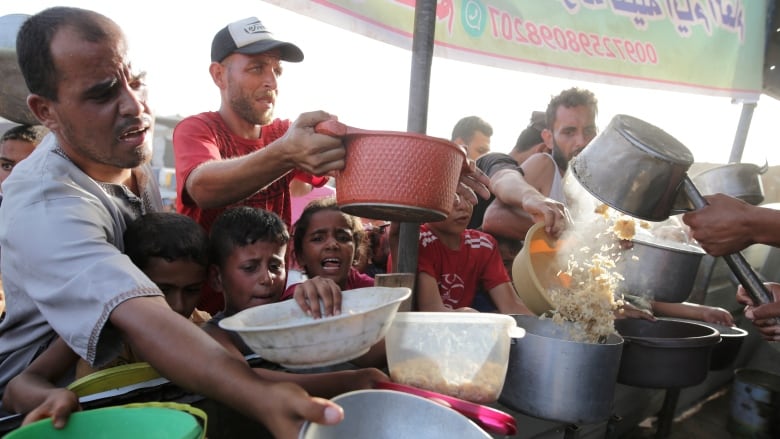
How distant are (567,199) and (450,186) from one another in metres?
1.82

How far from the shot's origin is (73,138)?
1459 millimetres

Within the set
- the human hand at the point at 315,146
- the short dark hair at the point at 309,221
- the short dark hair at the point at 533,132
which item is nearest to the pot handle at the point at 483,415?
the human hand at the point at 315,146

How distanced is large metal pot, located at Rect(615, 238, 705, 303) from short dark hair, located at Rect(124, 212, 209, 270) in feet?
7.22

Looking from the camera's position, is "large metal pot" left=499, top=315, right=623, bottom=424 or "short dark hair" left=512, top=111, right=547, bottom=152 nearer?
"large metal pot" left=499, top=315, right=623, bottom=424

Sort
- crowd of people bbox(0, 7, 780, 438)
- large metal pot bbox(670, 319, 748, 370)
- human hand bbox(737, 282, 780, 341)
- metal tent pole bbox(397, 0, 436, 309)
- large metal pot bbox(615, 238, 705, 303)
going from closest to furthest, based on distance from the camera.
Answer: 1. crowd of people bbox(0, 7, 780, 438)
2. metal tent pole bbox(397, 0, 436, 309)
3. human hand bbox(737, 282, 780, 341)
4. large metal pot bbox(615, 238, 705, 303)
5. large metal pot bbox(670, 319, 748, 370)

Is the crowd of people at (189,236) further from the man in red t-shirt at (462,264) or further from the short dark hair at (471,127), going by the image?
the short dark hair at (471,127)

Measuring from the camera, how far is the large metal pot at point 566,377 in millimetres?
1568

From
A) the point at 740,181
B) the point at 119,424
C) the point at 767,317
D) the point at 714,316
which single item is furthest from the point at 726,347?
the point at 119,424

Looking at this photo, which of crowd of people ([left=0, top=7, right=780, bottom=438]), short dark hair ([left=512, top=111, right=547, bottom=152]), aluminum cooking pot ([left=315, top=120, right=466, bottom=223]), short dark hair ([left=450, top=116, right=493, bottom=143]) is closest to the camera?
crowd of people ([left=0, top=7, right=780, bottom=438])

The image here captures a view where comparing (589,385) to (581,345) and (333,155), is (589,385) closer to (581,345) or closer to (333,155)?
(581,345)

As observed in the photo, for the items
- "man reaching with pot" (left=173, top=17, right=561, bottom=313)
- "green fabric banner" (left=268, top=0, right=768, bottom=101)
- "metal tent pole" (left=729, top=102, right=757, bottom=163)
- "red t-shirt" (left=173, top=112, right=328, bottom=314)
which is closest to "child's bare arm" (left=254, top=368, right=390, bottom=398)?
"man reaching with pot" (left=173, top=17, right=561, bottom=313)

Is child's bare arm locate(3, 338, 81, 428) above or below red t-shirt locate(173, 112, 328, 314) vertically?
below

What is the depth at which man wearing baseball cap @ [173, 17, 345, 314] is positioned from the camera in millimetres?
1871

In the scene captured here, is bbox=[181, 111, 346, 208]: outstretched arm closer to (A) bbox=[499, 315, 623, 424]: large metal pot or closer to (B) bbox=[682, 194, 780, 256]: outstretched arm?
(A) bbox=[499, 315, 623, 424]: large metal pot
